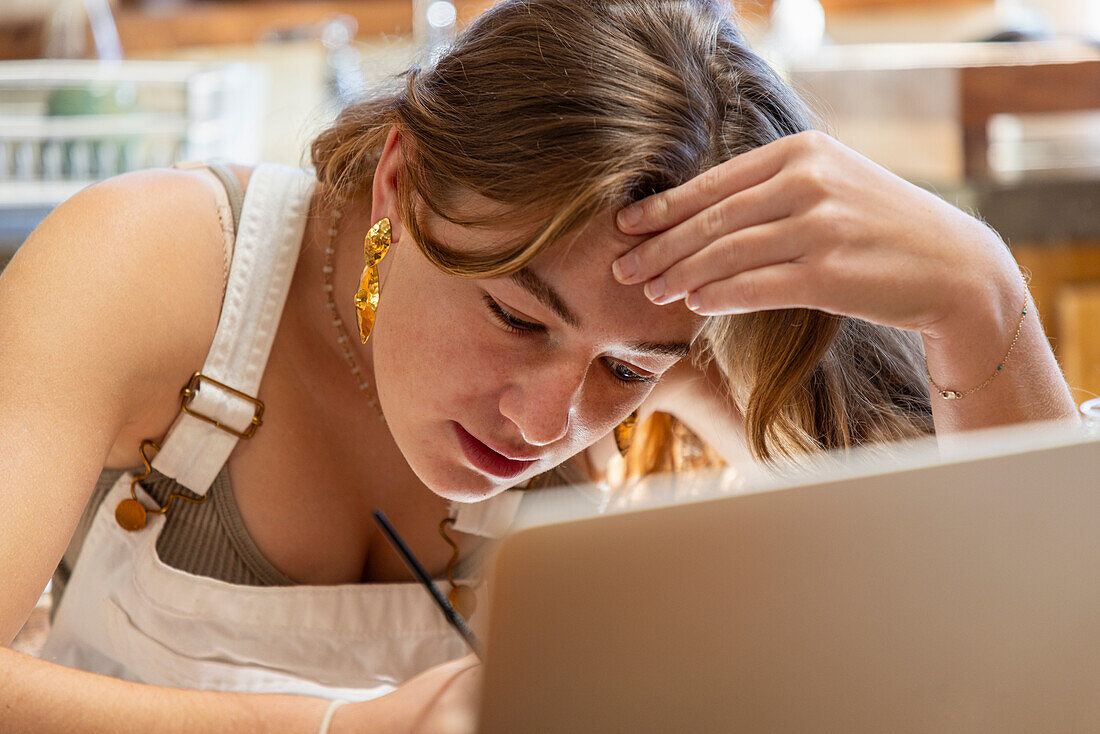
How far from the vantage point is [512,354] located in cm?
64

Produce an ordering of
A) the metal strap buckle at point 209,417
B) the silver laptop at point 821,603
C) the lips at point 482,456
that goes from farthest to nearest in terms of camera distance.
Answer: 1. the metal strap buckle at point 209,417
2. the lips at point 482,456
3. the silver laptop at point 821,603

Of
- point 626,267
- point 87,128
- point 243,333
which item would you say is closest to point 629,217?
point 626,267

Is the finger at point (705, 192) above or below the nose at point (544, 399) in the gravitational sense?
above

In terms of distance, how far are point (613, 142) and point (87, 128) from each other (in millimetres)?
1073

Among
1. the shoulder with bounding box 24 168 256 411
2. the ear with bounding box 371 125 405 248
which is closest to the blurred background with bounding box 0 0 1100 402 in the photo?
the ear with bounding box 371 125 405 248

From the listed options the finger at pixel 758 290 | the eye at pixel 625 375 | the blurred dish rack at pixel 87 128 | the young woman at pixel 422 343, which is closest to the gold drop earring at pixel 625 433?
A: the young woman at pixel 422 343

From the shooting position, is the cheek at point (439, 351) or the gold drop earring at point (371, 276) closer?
the cheek at point (439, 351)

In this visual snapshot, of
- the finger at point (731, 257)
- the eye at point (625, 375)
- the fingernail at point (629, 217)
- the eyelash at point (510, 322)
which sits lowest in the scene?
the eye at point (625, 375)

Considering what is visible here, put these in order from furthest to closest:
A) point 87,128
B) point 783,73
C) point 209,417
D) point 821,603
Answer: point 87,128 < point 783,73 < point 209,417 < point 821,603

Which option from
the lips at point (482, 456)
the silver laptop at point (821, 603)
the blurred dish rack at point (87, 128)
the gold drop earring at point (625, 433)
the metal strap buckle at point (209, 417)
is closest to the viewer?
the silver laptop at point (821, 603)

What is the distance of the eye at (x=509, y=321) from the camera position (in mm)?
644

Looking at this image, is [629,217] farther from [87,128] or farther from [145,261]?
[87,128]

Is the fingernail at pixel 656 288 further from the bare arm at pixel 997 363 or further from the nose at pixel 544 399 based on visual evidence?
the bare arm at pixel 997 363

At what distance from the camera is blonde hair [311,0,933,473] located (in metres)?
0.62
